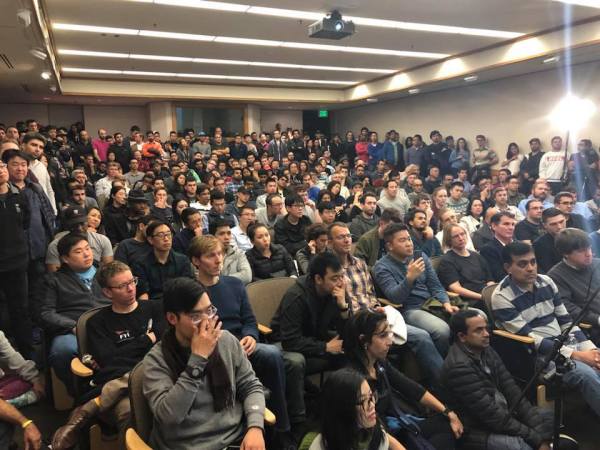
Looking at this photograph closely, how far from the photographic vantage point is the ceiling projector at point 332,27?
18.3 ft

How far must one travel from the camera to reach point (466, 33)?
6879 millimetres

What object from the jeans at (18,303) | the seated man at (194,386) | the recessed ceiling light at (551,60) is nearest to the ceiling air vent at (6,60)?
the jeans at (18,303)

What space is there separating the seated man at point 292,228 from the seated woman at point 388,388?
2.15 m

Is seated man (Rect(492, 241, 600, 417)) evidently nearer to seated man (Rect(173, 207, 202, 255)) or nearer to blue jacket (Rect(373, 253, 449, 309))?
blue jacket (Rect(373, 253, 449, 309))

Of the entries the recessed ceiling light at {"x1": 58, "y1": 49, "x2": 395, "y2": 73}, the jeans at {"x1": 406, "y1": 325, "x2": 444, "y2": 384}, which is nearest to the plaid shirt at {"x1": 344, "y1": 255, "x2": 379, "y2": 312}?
the jeans at {"x1": 406, "y1": 325, "x2": 444, "y2": 384}

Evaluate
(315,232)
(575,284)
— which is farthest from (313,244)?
(575,284)

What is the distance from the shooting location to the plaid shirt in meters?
2.93

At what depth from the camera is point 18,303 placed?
3.00m

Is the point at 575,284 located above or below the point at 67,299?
below

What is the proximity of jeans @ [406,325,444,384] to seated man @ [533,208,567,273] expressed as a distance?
5.21 ft

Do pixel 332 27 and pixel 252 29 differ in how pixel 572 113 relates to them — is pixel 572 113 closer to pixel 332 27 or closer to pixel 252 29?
pixel 332 27

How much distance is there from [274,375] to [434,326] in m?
1.18

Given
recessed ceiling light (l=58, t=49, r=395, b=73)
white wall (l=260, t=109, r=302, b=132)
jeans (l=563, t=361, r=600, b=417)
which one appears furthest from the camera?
white wall (l=260, t=109, r=302, b=132)

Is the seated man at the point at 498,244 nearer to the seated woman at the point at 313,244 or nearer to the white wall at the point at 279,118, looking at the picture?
the seated woman at the point at 313,244
